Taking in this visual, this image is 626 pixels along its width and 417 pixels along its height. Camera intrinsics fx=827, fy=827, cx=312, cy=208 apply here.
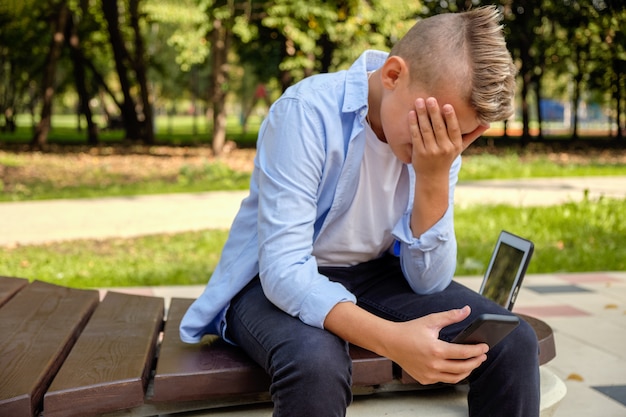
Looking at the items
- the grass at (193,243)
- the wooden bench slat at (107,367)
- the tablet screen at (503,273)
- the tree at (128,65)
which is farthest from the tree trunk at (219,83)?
the wooden bench slat at (107,367)

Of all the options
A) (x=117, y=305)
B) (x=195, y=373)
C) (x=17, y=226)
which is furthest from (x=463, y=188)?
(x=195, y=373)

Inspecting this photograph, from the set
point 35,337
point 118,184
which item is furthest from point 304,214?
point 118,184

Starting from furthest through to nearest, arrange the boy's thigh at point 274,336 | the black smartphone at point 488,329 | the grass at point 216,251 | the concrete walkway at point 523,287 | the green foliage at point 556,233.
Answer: the green foliage at point 556,233, the grass at point 216,251, the concrete walkway at point 523,287, the boy's thigh at point 274,336, the black smartphone at point 488,329

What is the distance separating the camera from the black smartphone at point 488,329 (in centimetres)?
190

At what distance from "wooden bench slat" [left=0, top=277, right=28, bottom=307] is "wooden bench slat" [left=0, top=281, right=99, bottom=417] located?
28 millimetres

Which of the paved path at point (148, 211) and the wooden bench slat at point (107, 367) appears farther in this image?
the paved path at point (148, 211)

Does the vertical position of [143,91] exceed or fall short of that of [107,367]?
it exceeds it

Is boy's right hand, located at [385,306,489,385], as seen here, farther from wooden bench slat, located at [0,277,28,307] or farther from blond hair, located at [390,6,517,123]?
wooden bench slat, located at [0,277,28,307]

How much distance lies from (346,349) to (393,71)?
75cm

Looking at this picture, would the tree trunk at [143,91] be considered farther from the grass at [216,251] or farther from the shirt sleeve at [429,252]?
the shirt sleeve at [429,252]

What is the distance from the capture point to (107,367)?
7.48 feet

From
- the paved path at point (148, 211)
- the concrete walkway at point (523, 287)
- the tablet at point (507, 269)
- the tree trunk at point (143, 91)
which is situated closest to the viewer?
the tablet at point (507, 269)

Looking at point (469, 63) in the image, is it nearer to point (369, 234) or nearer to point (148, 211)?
point (369, 234)

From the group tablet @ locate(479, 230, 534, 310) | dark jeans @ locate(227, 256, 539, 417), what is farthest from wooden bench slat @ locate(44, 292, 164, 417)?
tablet @ locate(479, 230, 534, 310)
